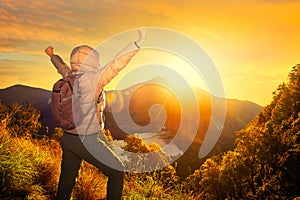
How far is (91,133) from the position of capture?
3.61 meters

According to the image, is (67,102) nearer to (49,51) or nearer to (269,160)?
(49,51)

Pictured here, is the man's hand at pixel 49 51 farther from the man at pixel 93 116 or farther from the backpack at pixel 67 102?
the backpack at pixel 67 102

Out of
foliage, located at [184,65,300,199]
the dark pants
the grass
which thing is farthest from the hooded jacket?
foliage, located at [184,65,300,199]

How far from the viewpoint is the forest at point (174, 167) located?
17.7ft

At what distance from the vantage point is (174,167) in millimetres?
15953

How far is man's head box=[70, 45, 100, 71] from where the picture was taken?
11.9ft

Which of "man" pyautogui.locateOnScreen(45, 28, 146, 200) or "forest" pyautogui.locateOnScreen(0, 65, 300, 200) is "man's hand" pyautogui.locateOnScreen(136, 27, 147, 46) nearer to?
"man" pyautogui.locateOnScreen(45, 28, 146, 200)

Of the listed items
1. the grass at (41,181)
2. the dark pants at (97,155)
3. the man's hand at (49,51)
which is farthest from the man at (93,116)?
the grass at (41,181)

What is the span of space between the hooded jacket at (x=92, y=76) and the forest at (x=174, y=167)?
2081mm

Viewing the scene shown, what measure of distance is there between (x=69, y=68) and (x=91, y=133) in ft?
2.70

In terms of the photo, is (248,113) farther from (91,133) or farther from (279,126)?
(91,133)

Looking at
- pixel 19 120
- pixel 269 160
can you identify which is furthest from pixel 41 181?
pixel 269 160

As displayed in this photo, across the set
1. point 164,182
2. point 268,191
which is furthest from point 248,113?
point 164,182

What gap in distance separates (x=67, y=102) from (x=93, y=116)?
298 mm
